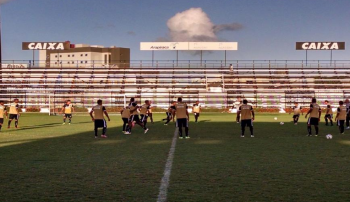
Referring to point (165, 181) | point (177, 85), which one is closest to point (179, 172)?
point (165, 181)

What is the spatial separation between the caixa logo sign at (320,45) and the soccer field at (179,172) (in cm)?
5622

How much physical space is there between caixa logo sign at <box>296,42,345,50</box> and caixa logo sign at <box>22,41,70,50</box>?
34.3 m

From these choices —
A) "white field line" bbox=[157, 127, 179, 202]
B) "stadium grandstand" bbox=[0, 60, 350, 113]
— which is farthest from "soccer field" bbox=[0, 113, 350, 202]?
"stadium grandstand" bbox=[0, 60, 350, 113]

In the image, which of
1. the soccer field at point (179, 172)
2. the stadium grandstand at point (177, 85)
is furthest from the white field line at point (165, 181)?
the stadium grandstand at point (177, 85)

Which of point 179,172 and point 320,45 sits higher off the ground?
point 320,45

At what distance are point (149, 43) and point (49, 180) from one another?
201 feet

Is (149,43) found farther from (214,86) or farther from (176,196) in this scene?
(176,196)

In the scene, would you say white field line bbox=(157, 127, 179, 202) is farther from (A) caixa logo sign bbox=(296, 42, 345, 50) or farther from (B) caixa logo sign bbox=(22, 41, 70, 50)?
(B) caixa logo sign bbox=(22, 41, 70, 50)

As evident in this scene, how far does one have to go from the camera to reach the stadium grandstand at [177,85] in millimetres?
62438

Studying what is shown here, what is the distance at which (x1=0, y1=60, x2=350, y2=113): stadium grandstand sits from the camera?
62.4 meters

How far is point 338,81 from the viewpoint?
65562 mm

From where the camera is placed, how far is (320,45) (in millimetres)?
71938

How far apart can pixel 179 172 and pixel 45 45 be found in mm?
67548

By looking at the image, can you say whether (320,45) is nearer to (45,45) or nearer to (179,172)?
(45,45)
